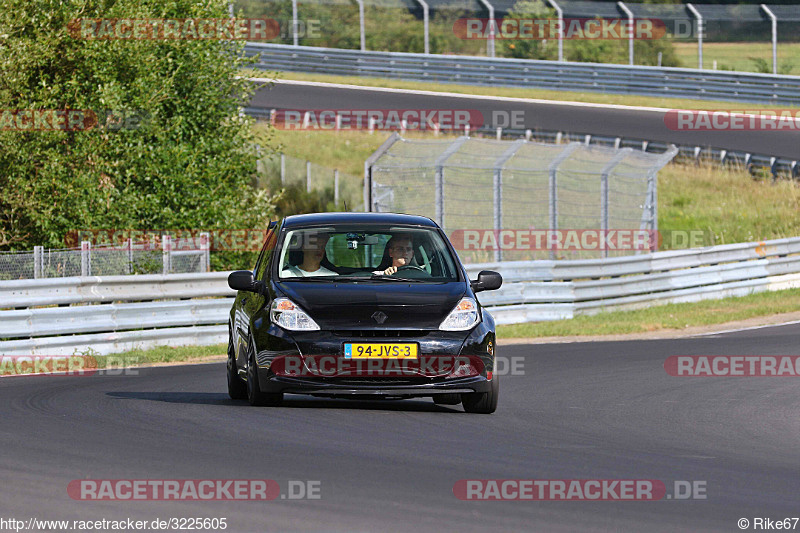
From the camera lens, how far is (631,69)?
40.6 metres

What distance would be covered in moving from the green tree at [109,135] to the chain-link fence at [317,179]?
697 cm

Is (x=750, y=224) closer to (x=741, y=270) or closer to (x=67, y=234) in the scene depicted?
(x=741, y=270)

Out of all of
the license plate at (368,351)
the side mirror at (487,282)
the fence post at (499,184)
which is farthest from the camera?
the fence post at (499,184)

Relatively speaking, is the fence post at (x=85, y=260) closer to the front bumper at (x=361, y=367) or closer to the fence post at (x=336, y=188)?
the front bumper at (x=361, y=367)

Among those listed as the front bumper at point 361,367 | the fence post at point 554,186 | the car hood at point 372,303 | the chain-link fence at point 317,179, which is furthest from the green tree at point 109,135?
the front bumper at point 361,367

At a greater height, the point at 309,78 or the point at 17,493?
the point at 17,493

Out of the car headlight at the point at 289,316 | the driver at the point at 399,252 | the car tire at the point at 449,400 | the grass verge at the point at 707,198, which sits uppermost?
the driver at the point at 399,252

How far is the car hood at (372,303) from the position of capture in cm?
984

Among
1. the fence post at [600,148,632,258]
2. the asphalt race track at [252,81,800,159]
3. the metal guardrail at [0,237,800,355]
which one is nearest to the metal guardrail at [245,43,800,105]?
the asphalt race track at [252,81,800,159]

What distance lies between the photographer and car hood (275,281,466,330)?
387 inches

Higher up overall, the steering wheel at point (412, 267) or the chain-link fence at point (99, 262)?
the steering wheel at point (412, 267)

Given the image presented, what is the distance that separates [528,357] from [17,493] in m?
10.0

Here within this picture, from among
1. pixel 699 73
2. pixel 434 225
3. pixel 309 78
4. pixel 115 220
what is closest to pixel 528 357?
pixel 434 225

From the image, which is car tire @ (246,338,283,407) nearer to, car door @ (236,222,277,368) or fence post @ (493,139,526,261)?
car door @ (236,222,277,368)
